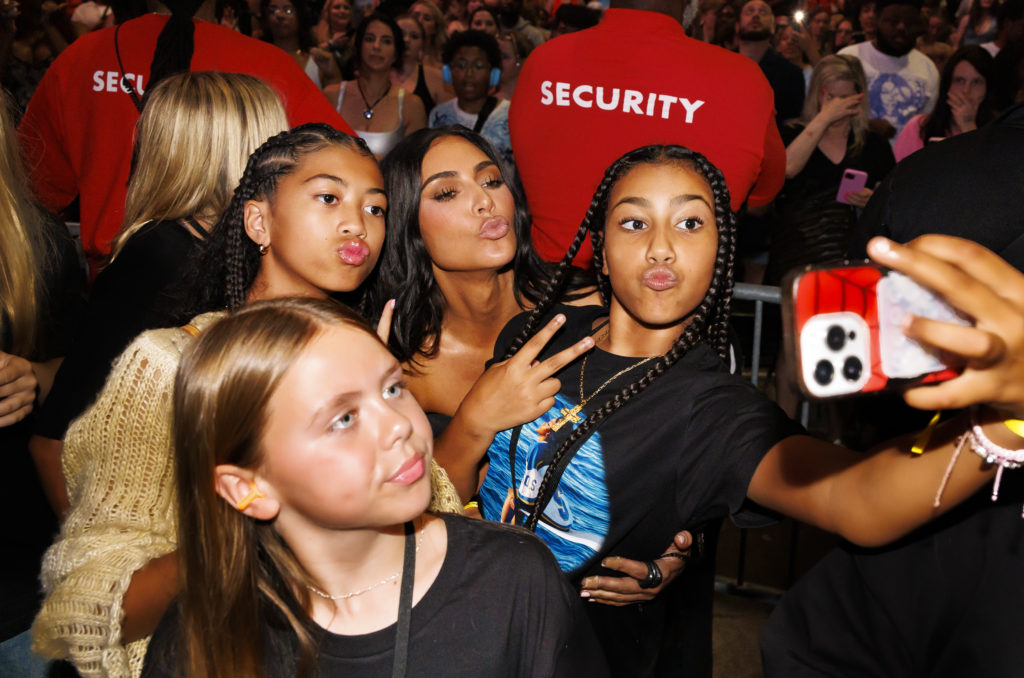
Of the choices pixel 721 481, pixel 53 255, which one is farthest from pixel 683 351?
pixel 53 255

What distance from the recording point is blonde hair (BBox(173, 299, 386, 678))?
146 centimetres

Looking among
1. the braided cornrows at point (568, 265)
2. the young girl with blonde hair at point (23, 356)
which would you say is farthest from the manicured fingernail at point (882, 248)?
the young girl with blonde hair at point (23, 356)

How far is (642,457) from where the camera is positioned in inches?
75.0

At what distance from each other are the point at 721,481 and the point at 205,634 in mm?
964

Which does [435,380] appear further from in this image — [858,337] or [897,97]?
[897,97]

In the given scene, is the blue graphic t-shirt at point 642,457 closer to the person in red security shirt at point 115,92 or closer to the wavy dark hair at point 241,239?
the wavy dark hair at point 241,239

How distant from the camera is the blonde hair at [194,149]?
2441 mm

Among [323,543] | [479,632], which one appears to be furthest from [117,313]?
[479,632]

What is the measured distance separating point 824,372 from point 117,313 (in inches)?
70.1

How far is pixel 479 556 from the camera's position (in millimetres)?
1601

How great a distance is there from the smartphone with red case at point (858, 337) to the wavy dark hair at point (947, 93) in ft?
14.5

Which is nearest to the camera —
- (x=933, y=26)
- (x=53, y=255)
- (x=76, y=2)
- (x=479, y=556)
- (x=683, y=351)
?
(x=479, y=556)

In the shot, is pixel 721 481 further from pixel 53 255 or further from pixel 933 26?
pixel 933 26

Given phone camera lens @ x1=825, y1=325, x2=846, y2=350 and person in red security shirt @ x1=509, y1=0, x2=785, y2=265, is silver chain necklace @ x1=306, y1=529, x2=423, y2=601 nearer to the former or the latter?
phone camera lens @ x1=825, y1=325, x2=846, y2=350
